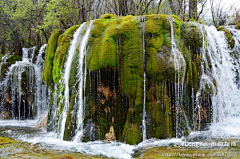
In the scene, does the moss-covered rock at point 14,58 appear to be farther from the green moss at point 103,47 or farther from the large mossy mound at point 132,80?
the green moss at point 103,47

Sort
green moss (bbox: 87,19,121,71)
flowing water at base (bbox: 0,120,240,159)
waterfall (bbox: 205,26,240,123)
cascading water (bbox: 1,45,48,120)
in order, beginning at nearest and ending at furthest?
1. flowing water at base (bbox: 0,120,240,159)
2. green moss (bbox: 87,19,121,71)
3. waterfall (bbox: 205,26,240,123)
4. cascading water (bbox: 1,45,48,120)

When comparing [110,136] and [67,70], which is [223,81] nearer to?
[110,136]

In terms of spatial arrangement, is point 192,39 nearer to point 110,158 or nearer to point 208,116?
point 208,116

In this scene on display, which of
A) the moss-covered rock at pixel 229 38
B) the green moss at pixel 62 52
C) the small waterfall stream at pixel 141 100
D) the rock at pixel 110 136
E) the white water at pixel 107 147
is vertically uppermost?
the moss-covered rock at pixel 229 38

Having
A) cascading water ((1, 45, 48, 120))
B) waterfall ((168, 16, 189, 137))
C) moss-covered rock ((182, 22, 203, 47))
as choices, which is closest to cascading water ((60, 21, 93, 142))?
waterfall ((168, 16, 189, 137))

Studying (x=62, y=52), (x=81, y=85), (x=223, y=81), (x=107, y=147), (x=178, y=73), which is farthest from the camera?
(x=223, y=81)

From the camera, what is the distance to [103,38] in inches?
226

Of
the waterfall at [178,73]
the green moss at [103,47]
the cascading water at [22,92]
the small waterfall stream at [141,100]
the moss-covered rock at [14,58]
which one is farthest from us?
the moss-covered rock at [14,58]

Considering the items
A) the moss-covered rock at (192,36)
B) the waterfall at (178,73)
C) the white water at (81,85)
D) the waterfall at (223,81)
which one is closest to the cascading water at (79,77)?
the white water at (81,85)

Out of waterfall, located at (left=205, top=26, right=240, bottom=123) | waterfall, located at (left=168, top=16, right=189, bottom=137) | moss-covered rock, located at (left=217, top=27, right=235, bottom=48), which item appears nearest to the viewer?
waterfall, located at (left=168, top=16, right=189, bottom=137)

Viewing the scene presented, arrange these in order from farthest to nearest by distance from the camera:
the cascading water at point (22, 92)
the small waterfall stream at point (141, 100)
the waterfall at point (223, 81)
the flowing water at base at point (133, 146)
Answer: the cascading water at point (22, 92) → the waterfall at point (223, 81) → the small waterfall stream at point (141, 100) → the flowing water at base at point (133, 146)

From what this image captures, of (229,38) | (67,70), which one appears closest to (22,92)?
(67,70)

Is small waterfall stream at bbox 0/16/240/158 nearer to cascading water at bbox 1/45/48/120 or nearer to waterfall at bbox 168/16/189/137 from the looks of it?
waterfall at bbox 168/16/189/137

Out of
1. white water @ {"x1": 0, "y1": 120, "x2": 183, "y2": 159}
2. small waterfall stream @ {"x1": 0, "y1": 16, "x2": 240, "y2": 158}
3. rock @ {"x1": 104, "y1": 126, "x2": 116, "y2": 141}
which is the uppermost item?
small waterfall stream @ {"x1": 0, "y1": 16, "x2": 240, "y2": 158}
